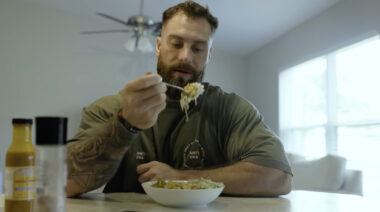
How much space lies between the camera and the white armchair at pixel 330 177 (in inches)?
115

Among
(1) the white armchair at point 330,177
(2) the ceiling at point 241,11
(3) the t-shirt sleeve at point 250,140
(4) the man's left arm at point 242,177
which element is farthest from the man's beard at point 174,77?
(2) the ceiling at point 241,11

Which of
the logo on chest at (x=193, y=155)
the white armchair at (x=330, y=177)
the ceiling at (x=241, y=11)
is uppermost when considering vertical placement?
the ceiling at (x=241, y=11)

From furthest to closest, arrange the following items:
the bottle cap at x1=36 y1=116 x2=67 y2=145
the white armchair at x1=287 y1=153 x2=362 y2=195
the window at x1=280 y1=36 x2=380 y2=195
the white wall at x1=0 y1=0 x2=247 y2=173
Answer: the white wall at x1=0 y1=0 x2=247 y2=173, the window at x1=280 y1=36 x2=380 y2=195, the white armchair at x1=287 y1=153 x2=362 y2=195, the bottle cap at x1=36 y1=116 x2=67 y2=145

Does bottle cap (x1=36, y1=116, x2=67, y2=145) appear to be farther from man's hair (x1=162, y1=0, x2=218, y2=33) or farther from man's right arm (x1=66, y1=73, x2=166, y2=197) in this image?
man's hair (x1=162, y1=0, x2=218, y2=33)

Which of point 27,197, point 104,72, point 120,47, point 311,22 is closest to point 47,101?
point 104,72

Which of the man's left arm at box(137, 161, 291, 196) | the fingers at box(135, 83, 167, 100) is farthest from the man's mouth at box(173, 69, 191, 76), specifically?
the fingers at box(135, 83, 167, 100)

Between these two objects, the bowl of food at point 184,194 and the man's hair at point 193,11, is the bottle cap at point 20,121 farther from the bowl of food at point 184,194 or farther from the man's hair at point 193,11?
the man's hair at point 193,11

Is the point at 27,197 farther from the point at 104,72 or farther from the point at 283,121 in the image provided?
the point at 283,121

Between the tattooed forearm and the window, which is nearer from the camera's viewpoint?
the tattooed forearm


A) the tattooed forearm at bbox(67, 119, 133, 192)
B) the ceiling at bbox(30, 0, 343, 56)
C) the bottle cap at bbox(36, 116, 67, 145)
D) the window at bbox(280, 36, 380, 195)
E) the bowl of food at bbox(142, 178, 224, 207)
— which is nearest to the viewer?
the bottle cap at bbox(36, 116, 67, 145)

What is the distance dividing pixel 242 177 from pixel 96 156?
20.0 inches

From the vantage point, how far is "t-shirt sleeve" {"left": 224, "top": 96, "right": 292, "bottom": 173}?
4.00 ft

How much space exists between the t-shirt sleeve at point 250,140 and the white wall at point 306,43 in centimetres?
243

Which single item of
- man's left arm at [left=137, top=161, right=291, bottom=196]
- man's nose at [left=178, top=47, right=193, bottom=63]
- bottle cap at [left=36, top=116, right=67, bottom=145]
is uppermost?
man's nose at [left=178, top=47, right=193, bottom=63]
